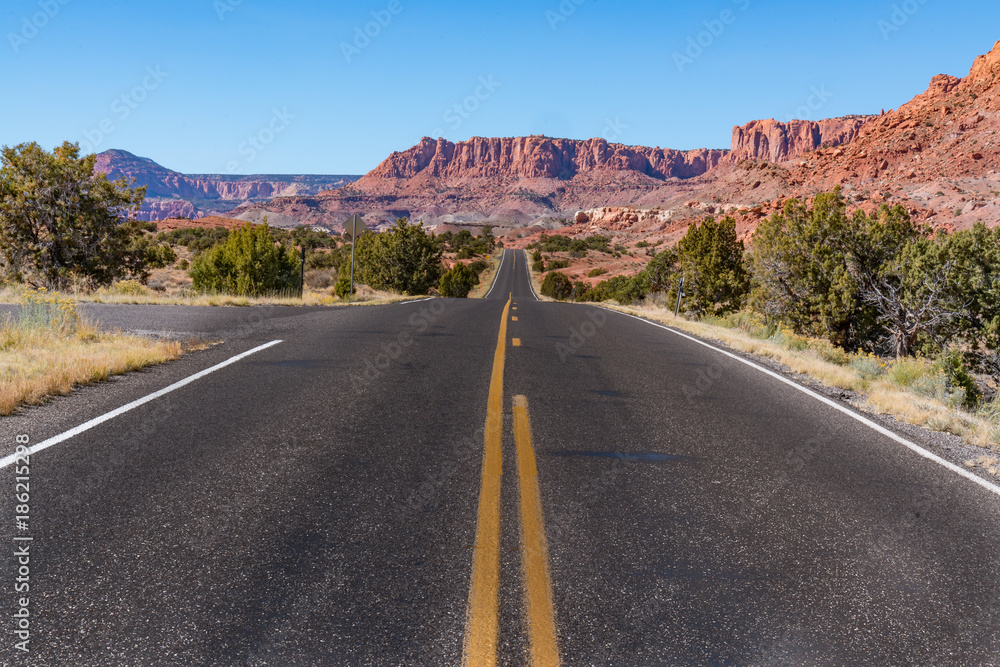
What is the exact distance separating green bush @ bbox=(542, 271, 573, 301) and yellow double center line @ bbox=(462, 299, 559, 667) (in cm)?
6421

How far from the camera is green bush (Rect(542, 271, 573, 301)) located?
6988cm

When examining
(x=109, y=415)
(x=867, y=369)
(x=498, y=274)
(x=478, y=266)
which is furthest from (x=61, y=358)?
(x=478, y=266)

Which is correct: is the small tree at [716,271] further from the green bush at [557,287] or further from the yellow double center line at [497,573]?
the green bush at [557,287]

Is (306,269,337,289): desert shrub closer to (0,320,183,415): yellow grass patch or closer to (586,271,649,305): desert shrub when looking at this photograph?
(586,271,649,305): desert shrub

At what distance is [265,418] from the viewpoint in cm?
559

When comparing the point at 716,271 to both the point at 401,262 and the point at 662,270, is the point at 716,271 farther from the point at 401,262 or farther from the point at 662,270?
the point at 401,262

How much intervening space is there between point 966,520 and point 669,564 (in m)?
2.42

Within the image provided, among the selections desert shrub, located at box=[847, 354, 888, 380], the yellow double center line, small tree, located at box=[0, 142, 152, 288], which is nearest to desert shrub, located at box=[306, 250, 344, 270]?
small tree, located at box=[0, 142, 152, 288]

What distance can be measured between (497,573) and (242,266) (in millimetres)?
26068

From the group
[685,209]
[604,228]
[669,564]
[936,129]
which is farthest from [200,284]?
[604,228]

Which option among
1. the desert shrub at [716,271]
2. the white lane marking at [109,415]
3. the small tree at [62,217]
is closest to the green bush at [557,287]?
the desert shrub at [716,271]

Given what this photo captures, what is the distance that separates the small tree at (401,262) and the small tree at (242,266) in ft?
62.0

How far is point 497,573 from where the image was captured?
2961 millimetres

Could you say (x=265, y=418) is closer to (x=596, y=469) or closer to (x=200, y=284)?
(x=596, y=469)
